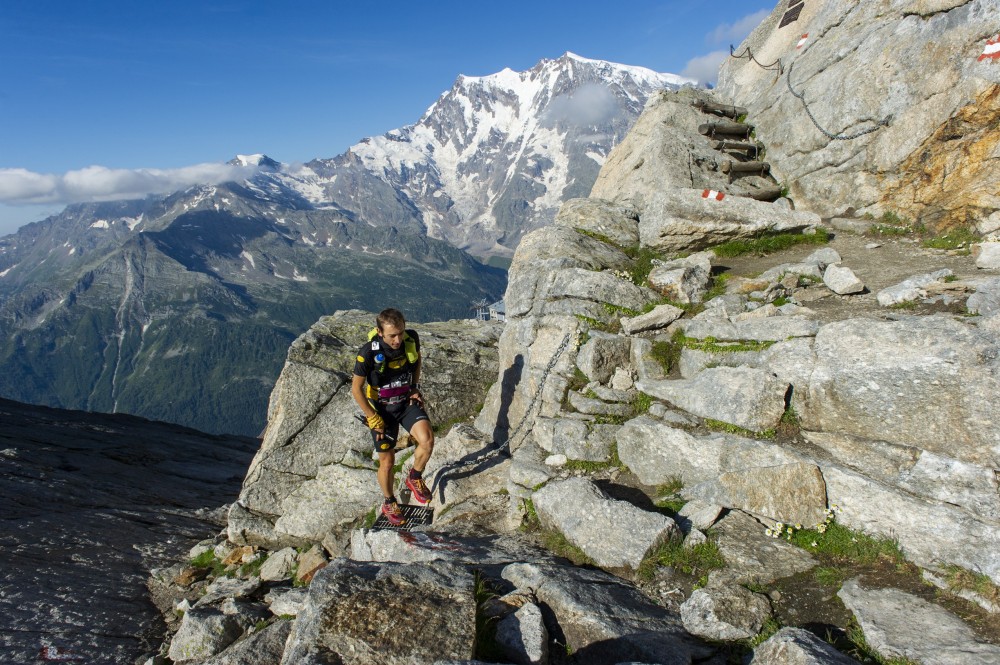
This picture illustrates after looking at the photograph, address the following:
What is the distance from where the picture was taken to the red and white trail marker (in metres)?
15.6

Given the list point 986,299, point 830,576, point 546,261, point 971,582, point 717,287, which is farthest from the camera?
point 546,261

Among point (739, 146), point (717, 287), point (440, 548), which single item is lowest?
point (440, 548)

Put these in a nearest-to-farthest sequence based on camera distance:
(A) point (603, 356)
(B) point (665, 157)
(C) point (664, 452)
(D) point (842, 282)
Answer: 1. (C) point (664, 452)
2. (D) point (842, 282)
3. (A) point (603, 356)
4. (B) point (665, 157)

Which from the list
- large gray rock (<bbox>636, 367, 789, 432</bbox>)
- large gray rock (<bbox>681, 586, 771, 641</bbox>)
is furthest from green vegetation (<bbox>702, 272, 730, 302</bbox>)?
large gray rock (<bbox>681, 586, 771, 641</bbox>)

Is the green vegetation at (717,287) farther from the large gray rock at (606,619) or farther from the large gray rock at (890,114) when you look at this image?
the large gray rock at (606,619)

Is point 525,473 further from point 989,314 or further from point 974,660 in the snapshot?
point 989,314

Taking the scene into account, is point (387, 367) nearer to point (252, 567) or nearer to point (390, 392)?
point (390, 392)

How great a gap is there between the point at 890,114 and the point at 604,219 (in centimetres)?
1019

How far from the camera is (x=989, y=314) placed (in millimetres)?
9539

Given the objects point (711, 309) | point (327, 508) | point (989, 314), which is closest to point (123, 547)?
point (327, 508)

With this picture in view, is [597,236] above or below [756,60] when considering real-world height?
below

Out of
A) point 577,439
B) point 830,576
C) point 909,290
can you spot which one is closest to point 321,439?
A: point 577,439

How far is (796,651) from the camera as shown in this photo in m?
6.03

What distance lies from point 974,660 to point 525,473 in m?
7.62
